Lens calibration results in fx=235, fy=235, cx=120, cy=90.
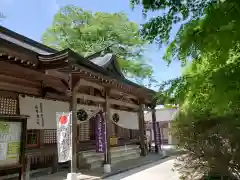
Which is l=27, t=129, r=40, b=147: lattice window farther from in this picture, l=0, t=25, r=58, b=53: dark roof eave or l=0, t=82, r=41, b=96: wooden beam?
l=0, t=25, r=58, b=53: dark roof eave

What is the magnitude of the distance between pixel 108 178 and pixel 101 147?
65.3 inches

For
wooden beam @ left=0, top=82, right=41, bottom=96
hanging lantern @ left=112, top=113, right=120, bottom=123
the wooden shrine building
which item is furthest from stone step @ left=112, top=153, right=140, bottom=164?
wooden beam @ left=0, top=82, right=41, bottom=96

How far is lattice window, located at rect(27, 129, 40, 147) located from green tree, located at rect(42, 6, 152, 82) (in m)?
13.4

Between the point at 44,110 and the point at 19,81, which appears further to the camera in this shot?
the point at 44,110

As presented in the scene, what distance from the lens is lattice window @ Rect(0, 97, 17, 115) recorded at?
791 centimetres

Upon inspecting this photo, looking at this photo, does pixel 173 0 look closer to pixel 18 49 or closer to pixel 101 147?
pixel 18 49

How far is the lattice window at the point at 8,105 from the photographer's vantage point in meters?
7.91

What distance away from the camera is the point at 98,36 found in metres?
22.3

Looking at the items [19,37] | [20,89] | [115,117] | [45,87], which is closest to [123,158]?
[115,117]

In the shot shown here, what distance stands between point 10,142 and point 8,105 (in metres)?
3.26

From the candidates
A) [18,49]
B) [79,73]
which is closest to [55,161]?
[79,73]

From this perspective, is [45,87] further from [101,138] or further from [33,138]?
[101,138]

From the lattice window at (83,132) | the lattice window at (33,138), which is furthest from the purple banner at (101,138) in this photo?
the lattice window at (33,138)

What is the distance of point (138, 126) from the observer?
16.0 metres
